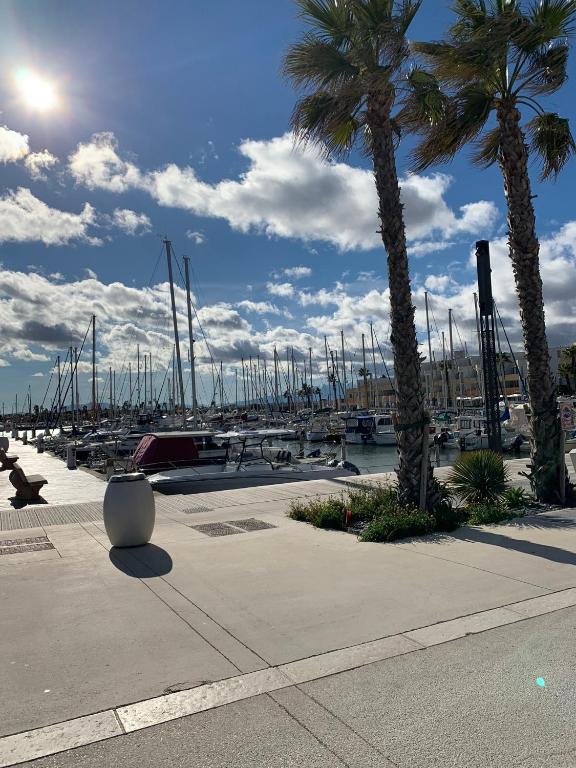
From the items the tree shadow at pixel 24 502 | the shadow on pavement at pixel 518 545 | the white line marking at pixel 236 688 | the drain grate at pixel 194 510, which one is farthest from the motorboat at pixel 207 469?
the white line marking at pixel 236 688

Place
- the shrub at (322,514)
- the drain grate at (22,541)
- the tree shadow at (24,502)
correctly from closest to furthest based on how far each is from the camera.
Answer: the drain grate at (22,541)
the shrub at (322,514)
the tree shadow at (24,502)

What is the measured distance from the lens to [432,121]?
36.3ft

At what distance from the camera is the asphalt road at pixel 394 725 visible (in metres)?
3.36

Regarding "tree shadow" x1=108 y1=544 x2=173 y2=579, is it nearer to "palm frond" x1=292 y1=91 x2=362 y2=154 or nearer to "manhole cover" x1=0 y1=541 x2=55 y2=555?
"manhole cover" x1=0 y1=541 x2=55 y2=555

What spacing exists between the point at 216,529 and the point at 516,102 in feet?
30.8

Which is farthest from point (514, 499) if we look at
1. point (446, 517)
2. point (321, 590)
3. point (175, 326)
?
point (175, 326)

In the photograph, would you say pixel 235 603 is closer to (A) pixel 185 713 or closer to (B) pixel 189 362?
(A) pixel 185 713

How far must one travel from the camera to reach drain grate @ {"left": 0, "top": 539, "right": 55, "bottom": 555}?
8736 mm

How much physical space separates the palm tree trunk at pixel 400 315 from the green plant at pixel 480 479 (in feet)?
3.22

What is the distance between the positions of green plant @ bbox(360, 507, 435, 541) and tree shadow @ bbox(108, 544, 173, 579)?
280 centimetres

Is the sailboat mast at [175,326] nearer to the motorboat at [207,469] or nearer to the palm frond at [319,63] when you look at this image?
the motorboat at [207,469]

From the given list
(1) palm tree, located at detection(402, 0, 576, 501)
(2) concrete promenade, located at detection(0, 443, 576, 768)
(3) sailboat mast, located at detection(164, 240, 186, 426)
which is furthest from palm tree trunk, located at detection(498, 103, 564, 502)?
(3) sailboat mast, located at detection(164, 240, 186, 426)

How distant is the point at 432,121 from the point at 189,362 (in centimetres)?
3146

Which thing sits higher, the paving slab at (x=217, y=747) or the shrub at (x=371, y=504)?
the shrub at (x=371, y=504)
